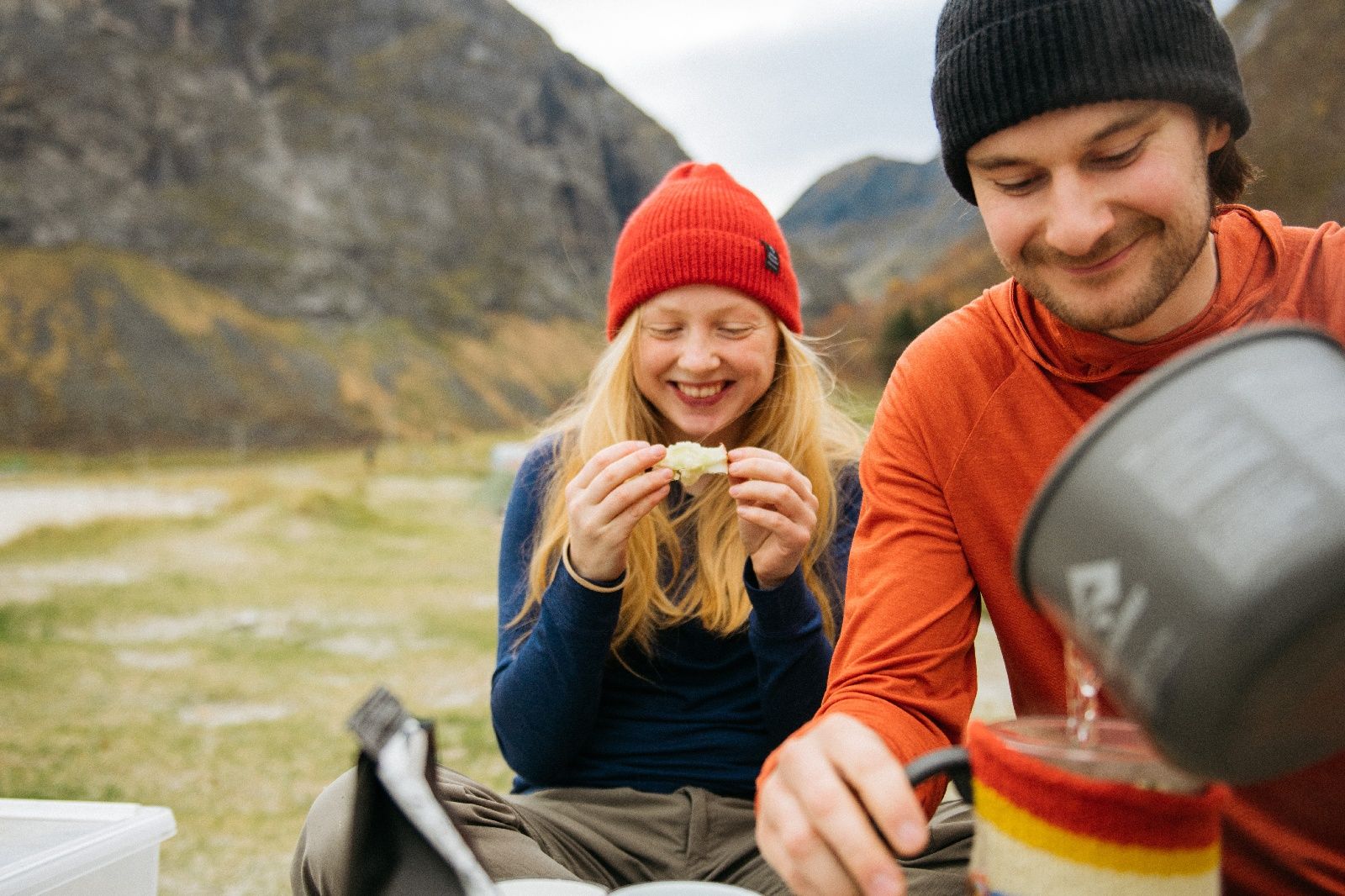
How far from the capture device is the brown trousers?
1823mm

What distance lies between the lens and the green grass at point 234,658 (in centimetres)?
516

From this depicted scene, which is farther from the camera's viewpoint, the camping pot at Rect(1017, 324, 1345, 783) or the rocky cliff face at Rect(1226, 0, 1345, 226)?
the rocky cliff face at Rect(1226, 0, 1345, 226)

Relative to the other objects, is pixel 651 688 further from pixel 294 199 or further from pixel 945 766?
pixel 294 199

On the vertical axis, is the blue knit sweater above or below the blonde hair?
below

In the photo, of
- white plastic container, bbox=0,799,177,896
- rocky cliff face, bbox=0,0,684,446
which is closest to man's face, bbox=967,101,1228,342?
white plastic container, bbox=0,799,177,896

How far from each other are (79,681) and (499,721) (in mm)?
6478

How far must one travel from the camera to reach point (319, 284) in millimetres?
58469

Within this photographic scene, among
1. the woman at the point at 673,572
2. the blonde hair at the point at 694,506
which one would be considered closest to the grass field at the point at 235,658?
the woman at the point at 673,572

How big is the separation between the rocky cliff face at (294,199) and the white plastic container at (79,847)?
3732 centimetres

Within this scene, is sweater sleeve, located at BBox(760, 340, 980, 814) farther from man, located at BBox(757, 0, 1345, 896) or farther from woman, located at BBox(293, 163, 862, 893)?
woman, located at BBox(293, 163, 862, 893)

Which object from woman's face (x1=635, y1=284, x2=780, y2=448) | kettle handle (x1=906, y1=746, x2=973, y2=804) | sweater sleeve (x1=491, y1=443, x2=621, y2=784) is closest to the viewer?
kettle handle (x1=906, y1=746, x2=973, y2=804)

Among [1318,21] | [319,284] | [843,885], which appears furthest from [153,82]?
[843,885]

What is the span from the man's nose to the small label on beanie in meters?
1.51

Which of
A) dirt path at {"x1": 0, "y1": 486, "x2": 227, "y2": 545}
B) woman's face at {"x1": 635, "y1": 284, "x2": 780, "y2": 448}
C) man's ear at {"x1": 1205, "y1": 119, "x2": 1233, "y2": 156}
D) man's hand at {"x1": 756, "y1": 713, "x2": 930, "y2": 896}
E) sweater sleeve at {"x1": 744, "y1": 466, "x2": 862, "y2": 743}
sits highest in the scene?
man's ear at {"x1": 1205, "y1": 119, "x2": 1233, "y2": 156}
